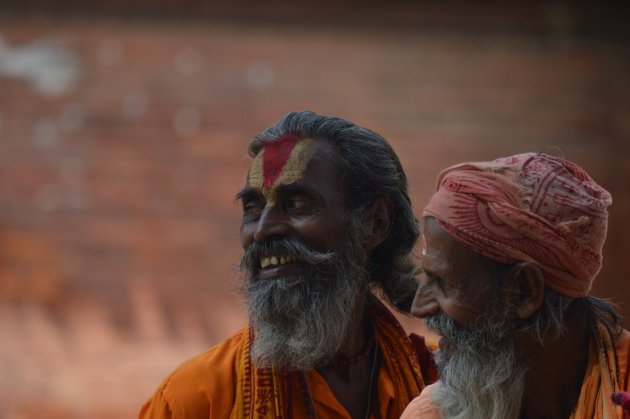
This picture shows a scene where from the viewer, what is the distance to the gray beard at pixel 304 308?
3.69m

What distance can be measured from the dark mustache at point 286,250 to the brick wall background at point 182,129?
4.59 metres

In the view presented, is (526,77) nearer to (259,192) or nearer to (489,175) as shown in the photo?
(259,192)

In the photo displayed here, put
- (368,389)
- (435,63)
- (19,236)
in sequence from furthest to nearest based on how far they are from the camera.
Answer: (435,63) → (19,236) → (368,389)

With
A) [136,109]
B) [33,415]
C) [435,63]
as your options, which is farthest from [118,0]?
[33,415]

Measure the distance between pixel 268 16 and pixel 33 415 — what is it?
3755 mm

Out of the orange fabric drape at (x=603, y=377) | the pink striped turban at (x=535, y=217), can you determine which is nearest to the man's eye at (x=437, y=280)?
the pink striped turban at (x=535, y=217)

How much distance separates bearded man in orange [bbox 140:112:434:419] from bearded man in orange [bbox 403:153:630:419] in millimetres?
722

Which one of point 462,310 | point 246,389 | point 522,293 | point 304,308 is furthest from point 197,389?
point 522,293

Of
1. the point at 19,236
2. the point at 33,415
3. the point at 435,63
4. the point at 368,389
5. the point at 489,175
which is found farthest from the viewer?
the point at 435,63

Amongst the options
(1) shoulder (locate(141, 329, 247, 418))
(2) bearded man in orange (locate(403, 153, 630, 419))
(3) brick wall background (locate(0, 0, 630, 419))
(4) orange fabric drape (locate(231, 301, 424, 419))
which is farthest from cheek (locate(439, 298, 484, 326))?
(3) brick wall background (locate(0, 0, 630, 419))

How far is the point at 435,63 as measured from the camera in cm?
916

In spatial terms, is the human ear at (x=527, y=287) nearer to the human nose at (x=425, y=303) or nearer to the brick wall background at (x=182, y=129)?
the human nose at (x=425, y=303)

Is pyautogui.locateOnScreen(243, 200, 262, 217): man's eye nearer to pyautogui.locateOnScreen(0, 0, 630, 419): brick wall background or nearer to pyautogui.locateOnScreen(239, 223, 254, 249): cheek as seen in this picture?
pyautogui.locateOnScreen(239, 223, 254, 249): cheek

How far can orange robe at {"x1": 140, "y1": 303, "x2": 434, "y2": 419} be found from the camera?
3500 millimetres
